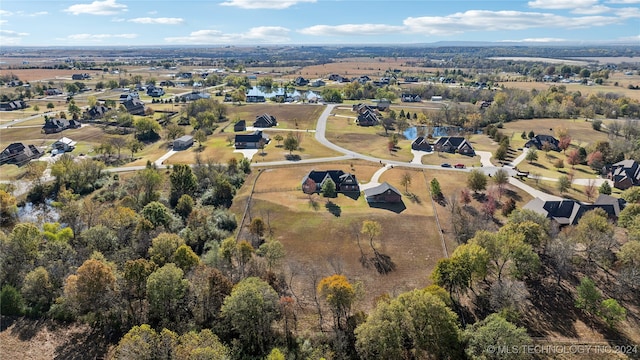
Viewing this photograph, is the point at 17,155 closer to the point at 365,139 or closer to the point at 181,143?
the point at 181,143

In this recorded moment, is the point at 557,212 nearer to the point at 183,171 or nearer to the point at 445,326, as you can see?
the point at 445,326

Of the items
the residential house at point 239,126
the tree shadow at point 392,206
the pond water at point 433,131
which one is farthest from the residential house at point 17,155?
the pond water at point 433,131

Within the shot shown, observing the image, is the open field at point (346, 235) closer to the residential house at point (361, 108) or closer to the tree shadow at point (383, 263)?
the tree shadow at point (383, 263)

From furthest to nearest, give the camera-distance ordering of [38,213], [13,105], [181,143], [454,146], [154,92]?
[154,92] < [13,105] < [181,143] < [454,146] < [38,213]

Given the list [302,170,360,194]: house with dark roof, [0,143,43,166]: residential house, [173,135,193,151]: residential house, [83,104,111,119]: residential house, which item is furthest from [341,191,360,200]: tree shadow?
[83,104,111,119]: residential house

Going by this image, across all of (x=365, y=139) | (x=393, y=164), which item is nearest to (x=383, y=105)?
(x=365, y=139)

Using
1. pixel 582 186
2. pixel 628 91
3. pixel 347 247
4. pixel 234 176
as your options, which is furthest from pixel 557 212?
pixel 628 91
